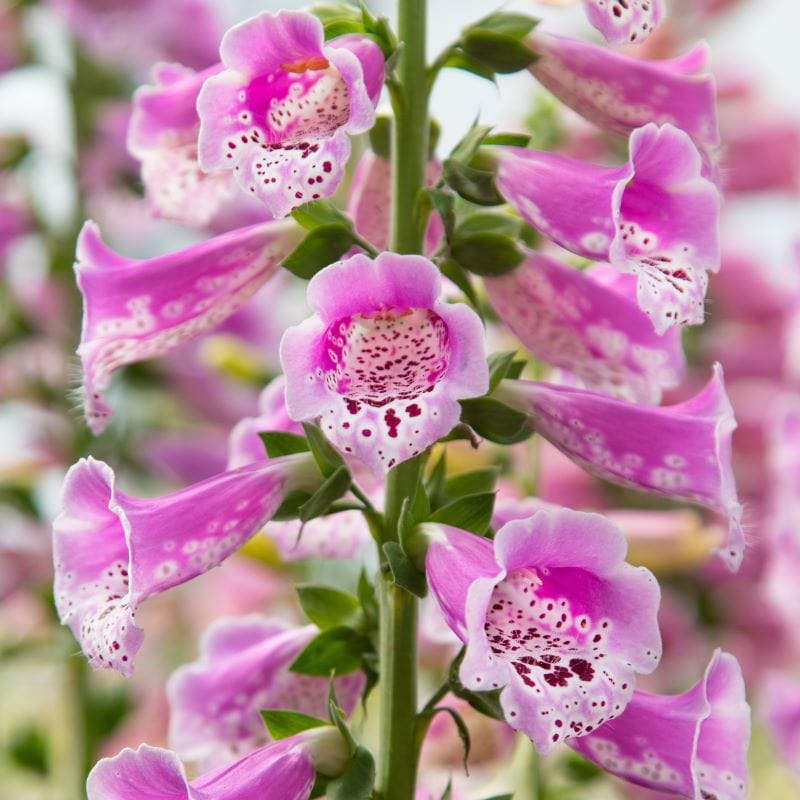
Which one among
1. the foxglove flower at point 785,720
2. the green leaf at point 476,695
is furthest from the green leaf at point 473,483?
the foxglove flower at point 785,720

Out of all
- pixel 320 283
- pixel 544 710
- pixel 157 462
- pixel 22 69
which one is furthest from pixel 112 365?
pixel 22 69

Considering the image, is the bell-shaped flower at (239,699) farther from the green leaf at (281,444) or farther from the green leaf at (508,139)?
the green leaf at (508,139)

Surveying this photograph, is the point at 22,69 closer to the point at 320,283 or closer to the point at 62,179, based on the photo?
the point at 62,179

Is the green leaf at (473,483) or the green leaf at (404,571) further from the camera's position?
the green leaf at (473,483)

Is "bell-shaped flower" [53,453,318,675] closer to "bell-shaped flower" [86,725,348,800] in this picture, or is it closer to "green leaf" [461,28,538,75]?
"bell-shaped flower" [86,725,348,800]

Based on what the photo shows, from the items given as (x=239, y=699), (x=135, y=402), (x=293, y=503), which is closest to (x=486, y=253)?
(x=293, y=503)

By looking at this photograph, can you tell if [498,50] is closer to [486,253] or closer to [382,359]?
[486,253]
